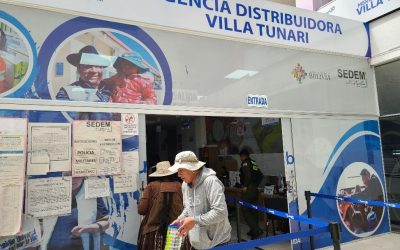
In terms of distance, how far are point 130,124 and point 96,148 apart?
0.42 meters

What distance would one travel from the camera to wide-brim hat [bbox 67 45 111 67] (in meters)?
3.28

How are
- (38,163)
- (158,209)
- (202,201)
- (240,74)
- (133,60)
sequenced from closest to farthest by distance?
(202,201) → (38,163) → (158,209) → (133,60) → (240,74)

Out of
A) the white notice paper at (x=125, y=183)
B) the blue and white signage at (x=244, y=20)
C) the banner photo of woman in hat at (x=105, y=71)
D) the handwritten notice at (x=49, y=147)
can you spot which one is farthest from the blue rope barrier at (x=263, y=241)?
the blue and white signage at (x=244, y=20)

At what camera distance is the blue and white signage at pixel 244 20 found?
351 centimetres

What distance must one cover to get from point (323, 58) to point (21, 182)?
4200 mm

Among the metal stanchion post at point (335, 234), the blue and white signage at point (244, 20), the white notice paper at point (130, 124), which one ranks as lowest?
the metal stanchion post at point (335, 234)

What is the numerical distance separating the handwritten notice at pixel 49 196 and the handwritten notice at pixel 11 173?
9cm

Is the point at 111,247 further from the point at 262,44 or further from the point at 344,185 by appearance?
the point at 344,185

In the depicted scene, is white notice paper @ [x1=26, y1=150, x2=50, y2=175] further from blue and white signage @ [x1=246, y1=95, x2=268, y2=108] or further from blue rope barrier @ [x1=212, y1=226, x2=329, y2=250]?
blue and white signage @ [x1=246, y1=95, x2=268, y2=108]

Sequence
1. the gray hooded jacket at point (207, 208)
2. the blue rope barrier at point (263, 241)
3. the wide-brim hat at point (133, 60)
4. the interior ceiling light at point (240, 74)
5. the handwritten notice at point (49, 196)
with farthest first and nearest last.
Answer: the interior ceiling light at point (240, 74)
the wide-brim hat at point (133, 60)
the handwritten notice at point (49, 196)
the gray hooded jacket at point (207, 208)
the blue rope barrier at point (263, 241)

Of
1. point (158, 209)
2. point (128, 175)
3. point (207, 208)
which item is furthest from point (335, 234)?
point (128, 175)

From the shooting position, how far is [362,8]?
18.2ft

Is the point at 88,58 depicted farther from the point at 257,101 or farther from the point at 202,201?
the point at 257,101

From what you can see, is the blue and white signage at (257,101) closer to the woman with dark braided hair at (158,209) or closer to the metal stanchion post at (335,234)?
the woman with dark braided hair at (158,209)
